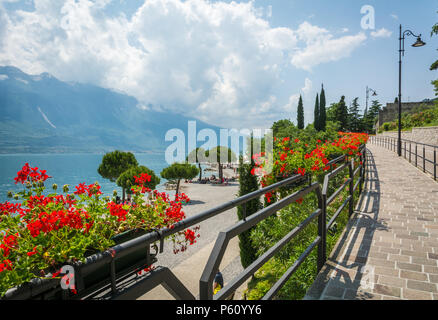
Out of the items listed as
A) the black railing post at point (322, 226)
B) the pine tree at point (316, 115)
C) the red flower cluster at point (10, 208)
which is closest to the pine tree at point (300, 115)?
the pine tree at point (316, 115)

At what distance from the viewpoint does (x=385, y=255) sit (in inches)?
134

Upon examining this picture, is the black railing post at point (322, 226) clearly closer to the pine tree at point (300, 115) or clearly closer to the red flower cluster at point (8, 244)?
the red flower cluster at point (8, 244)

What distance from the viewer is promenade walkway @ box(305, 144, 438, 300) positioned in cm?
258

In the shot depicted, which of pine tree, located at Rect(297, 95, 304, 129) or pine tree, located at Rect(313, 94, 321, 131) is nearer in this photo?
pine tree, located at Rect(313, 94, 321, 131)

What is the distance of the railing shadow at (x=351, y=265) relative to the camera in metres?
2.55

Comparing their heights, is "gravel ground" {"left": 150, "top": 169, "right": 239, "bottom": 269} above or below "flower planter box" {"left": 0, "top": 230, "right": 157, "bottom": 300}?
below

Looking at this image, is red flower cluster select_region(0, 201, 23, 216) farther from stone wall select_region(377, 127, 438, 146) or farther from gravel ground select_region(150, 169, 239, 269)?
stone wall select_region(377, 127, 438, 146)

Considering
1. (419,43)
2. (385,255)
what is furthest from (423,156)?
(385,255)

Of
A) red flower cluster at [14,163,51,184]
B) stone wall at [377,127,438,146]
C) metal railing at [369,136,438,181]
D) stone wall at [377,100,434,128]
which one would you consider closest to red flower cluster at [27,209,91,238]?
red flower cluster at [14,163,51,184]

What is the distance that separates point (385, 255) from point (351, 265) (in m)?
0.65

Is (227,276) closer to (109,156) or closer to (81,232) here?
(81,232)
